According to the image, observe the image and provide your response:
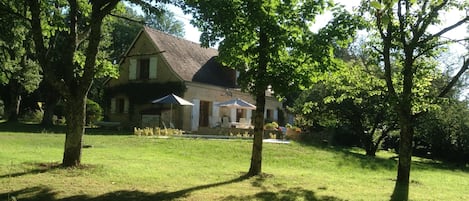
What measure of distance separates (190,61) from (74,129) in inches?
855

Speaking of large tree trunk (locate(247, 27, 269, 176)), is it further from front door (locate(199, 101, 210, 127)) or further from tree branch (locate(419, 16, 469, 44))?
front door (locate(199, 101, 210, 127))

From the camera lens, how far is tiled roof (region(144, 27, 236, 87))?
101 ft

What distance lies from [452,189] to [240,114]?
23.2m

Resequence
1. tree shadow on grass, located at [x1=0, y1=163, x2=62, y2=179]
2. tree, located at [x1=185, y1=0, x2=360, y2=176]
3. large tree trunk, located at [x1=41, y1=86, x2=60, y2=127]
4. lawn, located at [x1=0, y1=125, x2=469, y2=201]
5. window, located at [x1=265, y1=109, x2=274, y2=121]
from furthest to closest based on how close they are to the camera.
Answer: window, located at [x1=265, y1=109, x2=274, y2=121], large tree trunk, located at [x1=41, y1=86, x2=60, y2=127], tree, located at [x1=185, y1=0, x2=360, y2=176], tree shadow on grass, located at [x1=0, y1=163, x2=62, y2=179], lawn, located at [x1=0, y1=125, x2=469, y2=201]

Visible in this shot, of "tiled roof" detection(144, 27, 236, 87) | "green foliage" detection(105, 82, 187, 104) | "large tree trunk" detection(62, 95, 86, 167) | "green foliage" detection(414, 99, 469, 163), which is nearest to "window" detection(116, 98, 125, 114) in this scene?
"green foliage" detection(105, 82, 187, 104)

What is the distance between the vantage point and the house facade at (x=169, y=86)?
98.0 feet

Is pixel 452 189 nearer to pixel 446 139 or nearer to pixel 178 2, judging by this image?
pixel 178 2

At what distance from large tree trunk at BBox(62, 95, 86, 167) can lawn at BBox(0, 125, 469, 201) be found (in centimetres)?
31

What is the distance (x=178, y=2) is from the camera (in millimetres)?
10281

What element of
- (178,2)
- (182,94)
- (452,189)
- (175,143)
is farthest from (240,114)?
(178,2)

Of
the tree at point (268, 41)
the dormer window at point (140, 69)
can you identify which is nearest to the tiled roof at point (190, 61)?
the dormer window at point (140, 69)

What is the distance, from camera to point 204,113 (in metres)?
32.2

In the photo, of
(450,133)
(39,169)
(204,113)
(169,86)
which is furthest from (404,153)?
(204,113)

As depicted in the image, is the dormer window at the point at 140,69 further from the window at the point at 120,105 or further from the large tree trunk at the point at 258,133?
the large tree trunk at the point at 258,133
